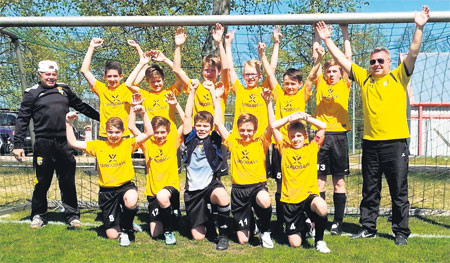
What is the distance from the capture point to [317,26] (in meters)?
5.15

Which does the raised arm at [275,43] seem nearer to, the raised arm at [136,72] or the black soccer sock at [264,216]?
the raised arm at [136,72]

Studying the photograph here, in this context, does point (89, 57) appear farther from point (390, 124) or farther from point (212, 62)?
point (390, 124)

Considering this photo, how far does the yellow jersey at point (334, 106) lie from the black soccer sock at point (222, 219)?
160 cm

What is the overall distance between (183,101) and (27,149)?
2.98m

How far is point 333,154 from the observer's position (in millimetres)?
5219

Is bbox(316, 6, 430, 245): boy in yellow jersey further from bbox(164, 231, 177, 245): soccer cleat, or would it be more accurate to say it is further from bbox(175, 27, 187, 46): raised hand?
bbox(164, 231, 177, 245): soccer cleat

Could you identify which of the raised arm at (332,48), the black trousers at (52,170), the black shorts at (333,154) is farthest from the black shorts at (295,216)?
the black trousers at (52,170)

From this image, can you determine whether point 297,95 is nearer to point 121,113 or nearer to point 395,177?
point 395,177

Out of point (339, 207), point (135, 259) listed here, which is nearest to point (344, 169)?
point (339, 207)

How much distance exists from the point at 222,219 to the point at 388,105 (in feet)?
7.07

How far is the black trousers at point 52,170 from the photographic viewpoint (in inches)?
213

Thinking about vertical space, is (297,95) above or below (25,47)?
below

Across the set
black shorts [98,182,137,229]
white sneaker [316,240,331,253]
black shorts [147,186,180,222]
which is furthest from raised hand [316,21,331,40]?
black shorts [98,182,137,229]

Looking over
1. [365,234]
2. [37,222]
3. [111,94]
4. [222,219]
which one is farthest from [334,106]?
[37,222]
